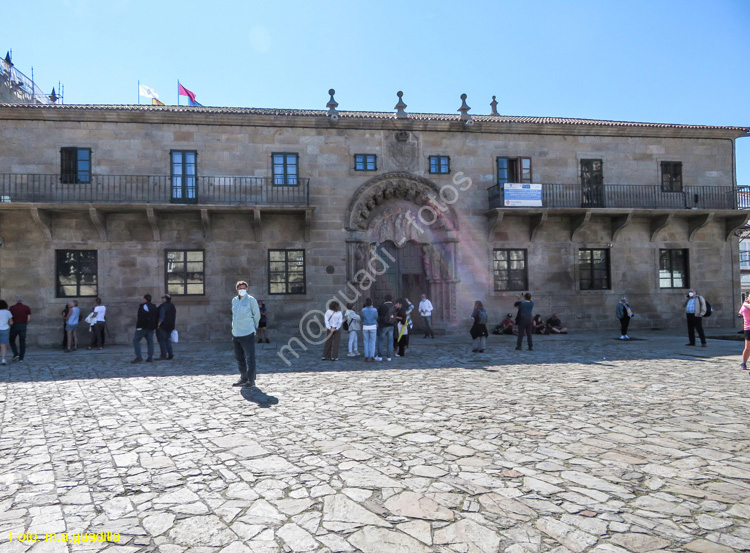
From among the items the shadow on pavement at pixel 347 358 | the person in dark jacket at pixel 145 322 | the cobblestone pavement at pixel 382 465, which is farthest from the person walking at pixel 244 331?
the person in dark jacket at pixel 145 322

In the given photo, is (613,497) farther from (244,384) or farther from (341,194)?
(341,194)

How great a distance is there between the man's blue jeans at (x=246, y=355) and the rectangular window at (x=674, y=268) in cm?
1800

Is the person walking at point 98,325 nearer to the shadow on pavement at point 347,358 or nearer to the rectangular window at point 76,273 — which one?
the shadow on pavement at point 347,358

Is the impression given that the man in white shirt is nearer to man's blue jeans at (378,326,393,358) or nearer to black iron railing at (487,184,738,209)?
man's blue jeans at (378,326,393,358)

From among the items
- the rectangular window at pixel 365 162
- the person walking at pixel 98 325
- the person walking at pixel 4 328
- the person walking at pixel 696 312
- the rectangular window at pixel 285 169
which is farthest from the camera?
the rectangular window at pixel 365 162

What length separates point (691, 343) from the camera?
1515 centimetres

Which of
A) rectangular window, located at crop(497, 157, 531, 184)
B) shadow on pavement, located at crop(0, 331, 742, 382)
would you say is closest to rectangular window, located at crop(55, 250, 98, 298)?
shadow on pavement, located at crop(0, 331, 742, 382)

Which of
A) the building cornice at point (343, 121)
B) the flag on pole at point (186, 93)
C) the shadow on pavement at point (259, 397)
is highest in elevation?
the flag on pole at point (186, 93)

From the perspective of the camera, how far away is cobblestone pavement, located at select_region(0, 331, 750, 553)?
3.42 meters

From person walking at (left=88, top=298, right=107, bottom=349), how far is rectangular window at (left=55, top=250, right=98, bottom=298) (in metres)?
1.14

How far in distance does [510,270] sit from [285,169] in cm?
927

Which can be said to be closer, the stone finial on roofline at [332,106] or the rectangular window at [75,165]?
the rectangular window at [75,165]

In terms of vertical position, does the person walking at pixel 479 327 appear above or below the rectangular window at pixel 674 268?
below

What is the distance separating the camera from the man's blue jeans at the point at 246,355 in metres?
9.13
